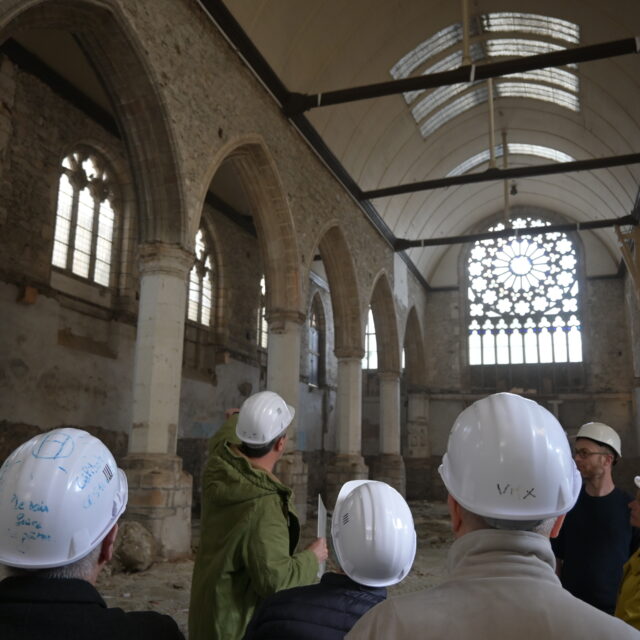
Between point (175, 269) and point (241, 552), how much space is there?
6205 mm

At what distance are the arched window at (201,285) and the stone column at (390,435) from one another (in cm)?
576

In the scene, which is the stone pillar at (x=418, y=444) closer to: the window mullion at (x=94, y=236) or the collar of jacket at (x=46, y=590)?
the window mullion at (x=94, y=236)

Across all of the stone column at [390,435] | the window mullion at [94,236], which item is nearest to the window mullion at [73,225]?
the window mullion at [94,236]

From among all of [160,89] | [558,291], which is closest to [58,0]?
[160,89]

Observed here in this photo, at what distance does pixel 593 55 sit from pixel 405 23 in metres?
4.29

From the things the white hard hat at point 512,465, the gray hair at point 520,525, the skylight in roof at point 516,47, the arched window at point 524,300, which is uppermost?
the skylight in roof at point 516,47

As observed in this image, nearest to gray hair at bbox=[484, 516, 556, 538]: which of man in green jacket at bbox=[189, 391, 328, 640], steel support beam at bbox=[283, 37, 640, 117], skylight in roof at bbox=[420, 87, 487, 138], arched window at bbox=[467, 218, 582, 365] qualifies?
man in green jacket at bbox=[189, 391, 328, 640]

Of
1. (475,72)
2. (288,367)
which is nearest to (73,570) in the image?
(475,72)

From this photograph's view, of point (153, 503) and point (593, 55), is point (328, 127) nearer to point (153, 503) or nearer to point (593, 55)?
point (593, 55)

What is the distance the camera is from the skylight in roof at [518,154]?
1900cm

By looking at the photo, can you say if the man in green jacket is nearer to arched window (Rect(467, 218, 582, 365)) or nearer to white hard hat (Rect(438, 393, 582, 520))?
white hard hat (Rect(438, 393, 582, 520))

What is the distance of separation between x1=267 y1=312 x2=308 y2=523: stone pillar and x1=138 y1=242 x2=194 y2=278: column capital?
3.50m

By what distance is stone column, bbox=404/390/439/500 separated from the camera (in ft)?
72.0

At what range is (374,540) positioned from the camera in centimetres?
171
